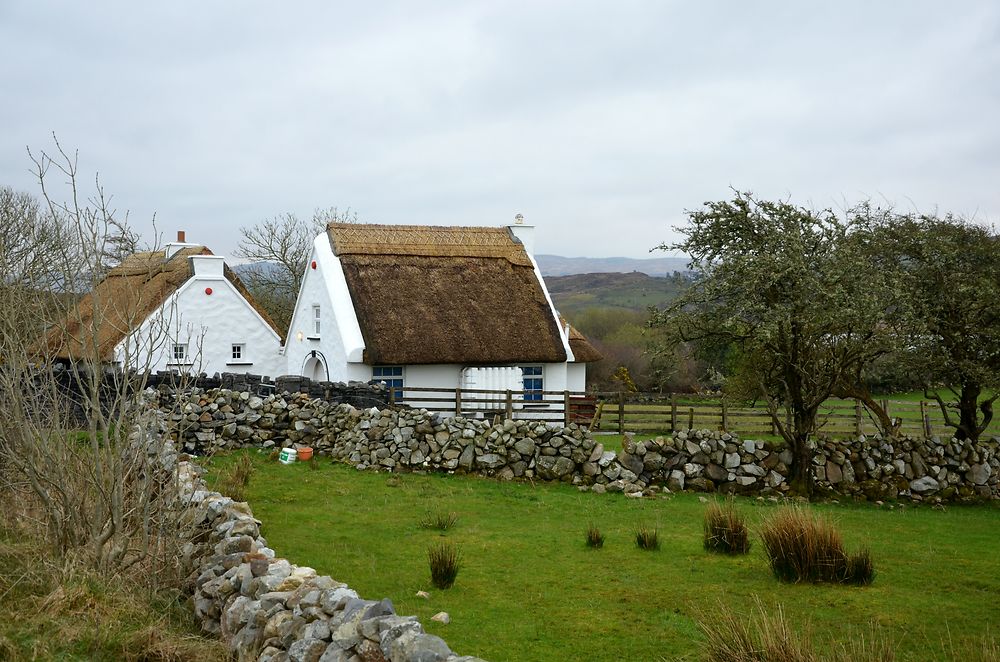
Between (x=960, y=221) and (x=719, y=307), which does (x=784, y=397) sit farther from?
(x=960, y=221)

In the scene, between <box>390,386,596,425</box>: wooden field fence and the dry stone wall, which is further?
<box>390,386,596,425</box>: wooden field fence

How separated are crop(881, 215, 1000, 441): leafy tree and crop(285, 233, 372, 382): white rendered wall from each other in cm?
1313

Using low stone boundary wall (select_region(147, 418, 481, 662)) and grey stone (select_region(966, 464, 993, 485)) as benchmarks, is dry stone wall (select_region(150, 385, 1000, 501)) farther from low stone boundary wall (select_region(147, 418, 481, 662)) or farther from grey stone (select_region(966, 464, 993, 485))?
low stone boundary wall (select_region(147, 418, 481, 662))

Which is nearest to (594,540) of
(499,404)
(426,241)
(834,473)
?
(834,473)

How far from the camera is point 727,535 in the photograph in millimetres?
9242

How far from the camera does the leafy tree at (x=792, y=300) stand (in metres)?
12.5

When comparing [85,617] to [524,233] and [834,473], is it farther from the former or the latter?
[524,233]

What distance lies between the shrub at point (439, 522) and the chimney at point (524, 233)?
59.6 feet

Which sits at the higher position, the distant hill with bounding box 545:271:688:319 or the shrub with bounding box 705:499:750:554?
the distant hill with bounding box 545:271:688:319

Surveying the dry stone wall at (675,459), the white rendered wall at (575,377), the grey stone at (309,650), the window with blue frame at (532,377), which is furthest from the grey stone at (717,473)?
the white rendered wall at (575,377)

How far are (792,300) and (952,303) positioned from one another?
10.6 feet

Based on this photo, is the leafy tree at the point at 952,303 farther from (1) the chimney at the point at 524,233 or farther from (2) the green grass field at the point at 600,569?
(1) the chimney at the point at 524,233

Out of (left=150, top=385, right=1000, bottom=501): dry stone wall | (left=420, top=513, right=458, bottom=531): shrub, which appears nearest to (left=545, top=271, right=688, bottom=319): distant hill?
(left=150, top=385, right=1000, bottom=501): dry stone wall

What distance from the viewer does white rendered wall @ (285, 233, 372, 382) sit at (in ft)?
74.1
